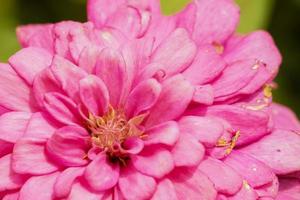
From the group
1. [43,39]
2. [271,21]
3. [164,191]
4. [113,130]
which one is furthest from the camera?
[271,21]

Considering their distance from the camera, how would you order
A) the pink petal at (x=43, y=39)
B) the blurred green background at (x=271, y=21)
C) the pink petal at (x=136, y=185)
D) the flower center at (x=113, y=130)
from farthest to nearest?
the blurred green background at (x=271, y=21), the pink petal at (x=43, y=39), the flower center at (x=113, y=130), the pink petal at (x=136, y=185)

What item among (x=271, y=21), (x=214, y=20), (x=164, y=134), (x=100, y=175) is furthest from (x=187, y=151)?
(x=271, y=21)

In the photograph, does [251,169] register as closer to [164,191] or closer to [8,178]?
[164,191]

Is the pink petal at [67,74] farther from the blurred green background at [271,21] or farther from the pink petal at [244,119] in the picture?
the blurred green background at [271,21]

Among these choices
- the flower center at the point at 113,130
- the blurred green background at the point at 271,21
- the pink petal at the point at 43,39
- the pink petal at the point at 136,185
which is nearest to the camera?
the pink petal at the point at 136,185

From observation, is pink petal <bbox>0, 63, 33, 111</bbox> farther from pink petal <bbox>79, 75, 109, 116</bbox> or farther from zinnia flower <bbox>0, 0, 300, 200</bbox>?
pink petal <bbox>79, 75, 109, 116</bbox>

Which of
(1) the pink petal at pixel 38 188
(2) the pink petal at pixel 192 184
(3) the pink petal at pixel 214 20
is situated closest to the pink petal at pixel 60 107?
(1) the pink petal at pixel 38 188
